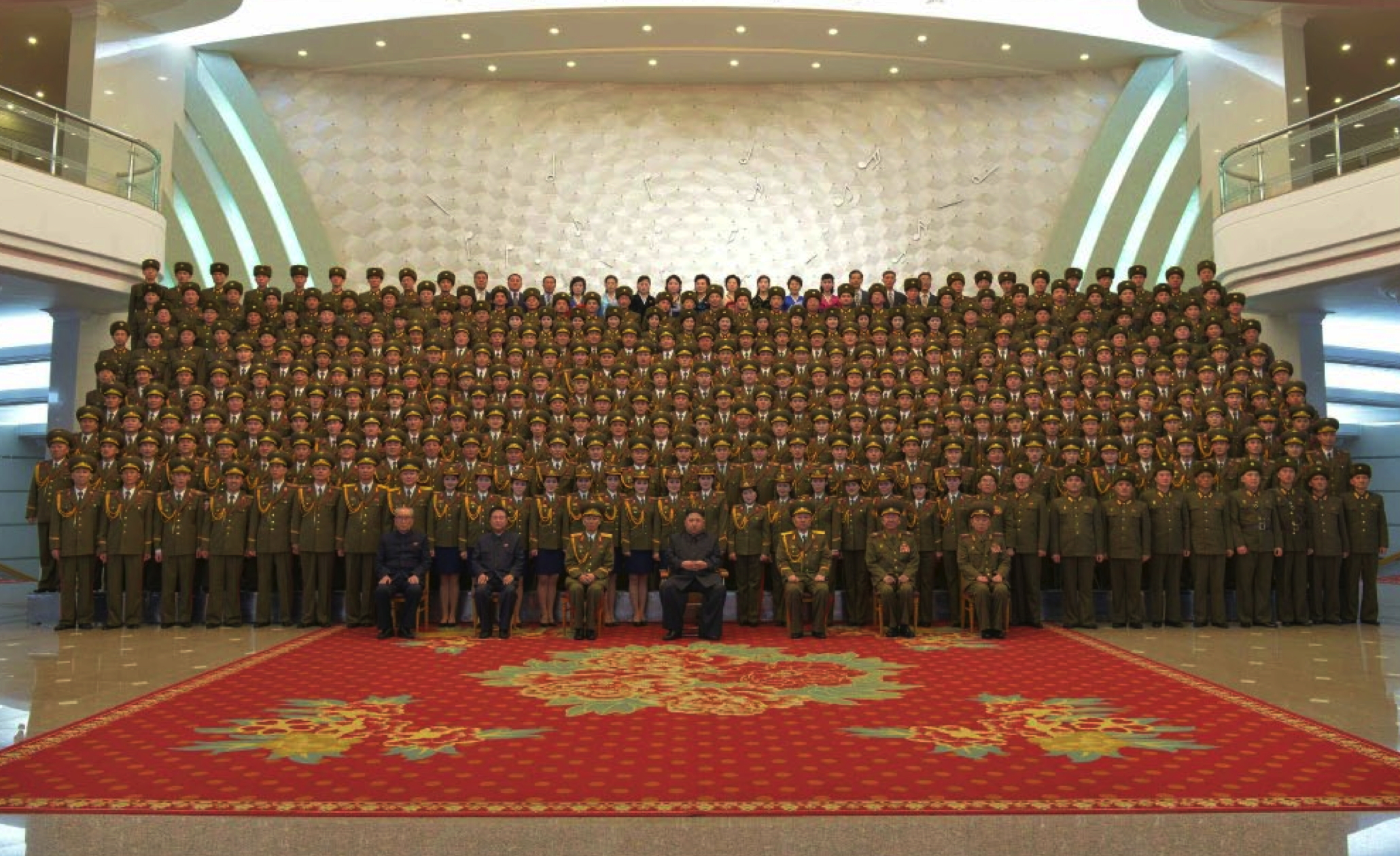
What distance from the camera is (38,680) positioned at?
6055 mm

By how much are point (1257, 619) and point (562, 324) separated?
755cm

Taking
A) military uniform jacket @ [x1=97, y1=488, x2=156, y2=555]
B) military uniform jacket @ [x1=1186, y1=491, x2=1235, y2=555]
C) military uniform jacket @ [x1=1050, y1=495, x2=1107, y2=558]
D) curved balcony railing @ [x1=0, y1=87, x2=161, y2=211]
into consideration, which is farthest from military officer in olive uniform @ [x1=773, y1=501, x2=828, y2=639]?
curved balcony railing @ [x1=0, y1=87, x2=161, y2=211]

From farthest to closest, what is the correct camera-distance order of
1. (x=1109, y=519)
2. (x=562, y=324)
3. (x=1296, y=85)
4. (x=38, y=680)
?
(x=1296, y=85)
(x=562, y=324)
(x=1109, y=519)
(x=38, y=680)

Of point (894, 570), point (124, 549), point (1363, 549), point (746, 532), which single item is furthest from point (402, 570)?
point (1363, 549)

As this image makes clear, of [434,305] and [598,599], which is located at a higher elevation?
[434,305]

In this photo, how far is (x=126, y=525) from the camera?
8477 mm

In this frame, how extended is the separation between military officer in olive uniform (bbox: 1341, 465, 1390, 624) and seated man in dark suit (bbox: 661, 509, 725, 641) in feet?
17.5

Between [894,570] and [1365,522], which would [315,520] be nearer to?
[894,570]

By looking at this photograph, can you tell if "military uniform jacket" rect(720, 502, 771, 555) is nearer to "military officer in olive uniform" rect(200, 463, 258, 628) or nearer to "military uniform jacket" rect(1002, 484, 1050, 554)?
"military uniform jacket" rect(1002, 484, 1050, 554)

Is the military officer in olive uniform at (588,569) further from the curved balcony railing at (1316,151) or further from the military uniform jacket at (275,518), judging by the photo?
the curved balcony railing at (1316,151)

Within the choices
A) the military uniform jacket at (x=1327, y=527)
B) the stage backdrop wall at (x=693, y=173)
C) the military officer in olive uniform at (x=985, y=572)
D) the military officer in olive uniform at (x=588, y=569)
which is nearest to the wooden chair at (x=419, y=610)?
the military officer in olive uniform at (x=588, y=569)

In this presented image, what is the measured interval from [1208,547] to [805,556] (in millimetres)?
3354

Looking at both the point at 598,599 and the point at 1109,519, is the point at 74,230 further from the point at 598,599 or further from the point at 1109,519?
the point at 1109,519

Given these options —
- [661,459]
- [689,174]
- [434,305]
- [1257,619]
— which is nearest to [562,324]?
[434,305]
